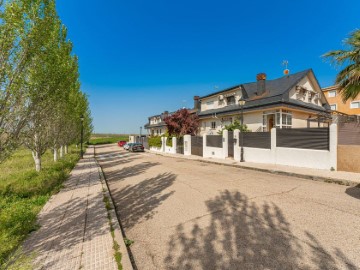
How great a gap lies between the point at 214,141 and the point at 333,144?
31.3 ft

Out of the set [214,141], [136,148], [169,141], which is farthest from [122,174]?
[136,148]

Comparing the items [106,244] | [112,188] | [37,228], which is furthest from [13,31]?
[112,188]

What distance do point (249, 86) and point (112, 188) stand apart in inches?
823

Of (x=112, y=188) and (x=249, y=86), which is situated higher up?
(x=249, y=86)

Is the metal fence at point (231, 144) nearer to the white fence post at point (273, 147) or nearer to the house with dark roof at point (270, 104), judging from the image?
the house with dark roof at point (270, 104)

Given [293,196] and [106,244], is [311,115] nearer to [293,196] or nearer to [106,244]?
[293,196]

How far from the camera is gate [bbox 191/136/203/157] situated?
19.6 m

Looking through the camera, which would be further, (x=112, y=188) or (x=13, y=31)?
(x=112, y=188)

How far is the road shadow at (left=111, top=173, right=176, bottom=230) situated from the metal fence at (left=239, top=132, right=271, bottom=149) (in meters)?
7.82

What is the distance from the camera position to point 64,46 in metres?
10.1

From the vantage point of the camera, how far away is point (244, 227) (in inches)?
151

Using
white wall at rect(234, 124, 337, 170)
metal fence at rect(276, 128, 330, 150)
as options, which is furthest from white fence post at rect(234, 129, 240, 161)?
metal fence at rect(276, 128, 330, 150)

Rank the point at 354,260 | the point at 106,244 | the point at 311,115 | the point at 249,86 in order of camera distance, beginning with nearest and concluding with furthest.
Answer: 1. the point at 354,260
2. the point at 106,244
3. the point at 311,115
4. the point at 249,86

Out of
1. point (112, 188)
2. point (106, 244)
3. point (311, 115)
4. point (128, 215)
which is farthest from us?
point (311, 115)
